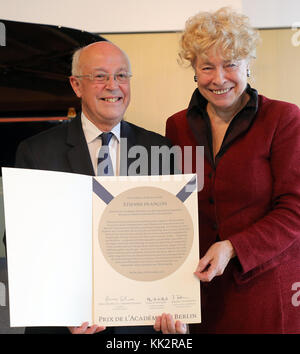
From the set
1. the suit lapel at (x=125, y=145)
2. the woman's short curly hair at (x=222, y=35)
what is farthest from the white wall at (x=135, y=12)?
the suit lapel at (x=125, y=145)

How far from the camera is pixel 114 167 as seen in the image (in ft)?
5.40

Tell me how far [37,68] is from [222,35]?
2.37m

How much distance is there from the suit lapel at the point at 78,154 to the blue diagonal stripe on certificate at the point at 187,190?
326 millimetres

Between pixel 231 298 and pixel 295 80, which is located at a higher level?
pixel 295 80

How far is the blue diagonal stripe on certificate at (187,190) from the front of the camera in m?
1.50

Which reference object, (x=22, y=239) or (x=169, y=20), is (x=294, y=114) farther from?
(x=169, y=20)

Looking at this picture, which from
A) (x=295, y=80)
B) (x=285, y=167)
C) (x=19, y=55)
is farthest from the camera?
(x=295, y=80)

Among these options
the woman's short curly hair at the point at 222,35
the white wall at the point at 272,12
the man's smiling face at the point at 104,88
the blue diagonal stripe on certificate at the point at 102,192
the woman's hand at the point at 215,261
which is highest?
the white wall at the point at 272,12

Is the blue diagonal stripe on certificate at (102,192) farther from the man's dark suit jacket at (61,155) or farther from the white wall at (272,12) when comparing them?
the white wall at (272,12)

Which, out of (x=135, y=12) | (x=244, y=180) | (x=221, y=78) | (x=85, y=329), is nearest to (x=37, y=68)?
(x=135, y=12)

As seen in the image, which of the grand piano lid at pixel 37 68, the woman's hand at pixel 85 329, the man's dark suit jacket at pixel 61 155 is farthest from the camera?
the grand piano lid at pixel 37 68
